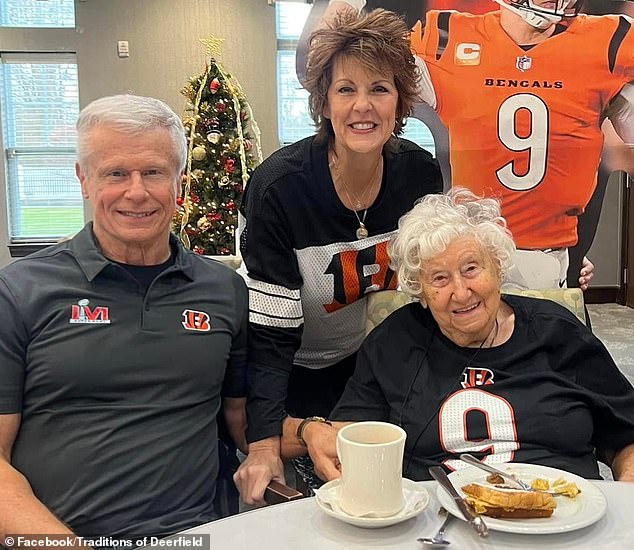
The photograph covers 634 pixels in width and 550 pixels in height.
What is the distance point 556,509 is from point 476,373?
0.54 m

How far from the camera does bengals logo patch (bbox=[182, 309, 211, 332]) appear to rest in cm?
159

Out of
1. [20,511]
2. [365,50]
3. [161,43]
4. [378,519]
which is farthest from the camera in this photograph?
[161,43]

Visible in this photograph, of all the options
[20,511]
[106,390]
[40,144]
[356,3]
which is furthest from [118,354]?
[40,144]

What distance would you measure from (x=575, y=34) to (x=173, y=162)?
1920mm

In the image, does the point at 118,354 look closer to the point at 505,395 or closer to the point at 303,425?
the point at 303,425

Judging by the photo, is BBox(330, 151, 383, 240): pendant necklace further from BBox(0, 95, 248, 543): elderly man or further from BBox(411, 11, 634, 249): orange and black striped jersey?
BBox(411, 11, 634, 249): orange and black striped jersey

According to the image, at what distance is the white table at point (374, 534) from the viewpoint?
0.95 m

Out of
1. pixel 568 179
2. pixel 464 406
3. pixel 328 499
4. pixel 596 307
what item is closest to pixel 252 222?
pixel 464 406

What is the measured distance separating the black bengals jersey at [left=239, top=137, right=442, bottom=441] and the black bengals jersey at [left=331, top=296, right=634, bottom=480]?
27cm

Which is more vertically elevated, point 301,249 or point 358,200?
point 358,200

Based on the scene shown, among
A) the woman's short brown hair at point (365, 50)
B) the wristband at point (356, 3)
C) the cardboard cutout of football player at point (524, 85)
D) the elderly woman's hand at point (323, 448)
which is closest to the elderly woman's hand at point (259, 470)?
the elderly woman's hand at point (323, 448)

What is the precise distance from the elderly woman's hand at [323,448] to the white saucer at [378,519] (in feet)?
1.11

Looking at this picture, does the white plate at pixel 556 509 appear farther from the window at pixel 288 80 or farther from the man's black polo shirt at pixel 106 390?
the window at pixel 288 80

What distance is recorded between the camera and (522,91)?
9.10ft
